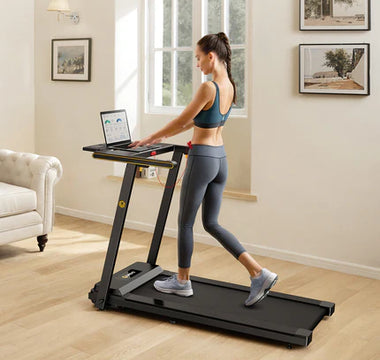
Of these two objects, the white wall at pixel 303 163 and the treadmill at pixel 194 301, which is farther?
the white wall at pixel 303 163

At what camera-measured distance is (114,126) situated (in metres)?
3.68

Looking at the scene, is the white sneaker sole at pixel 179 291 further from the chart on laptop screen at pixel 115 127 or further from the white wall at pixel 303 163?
the white wall at pixel 303 163

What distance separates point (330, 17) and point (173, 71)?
172cm

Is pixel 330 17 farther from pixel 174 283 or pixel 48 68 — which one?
pixel 48 68

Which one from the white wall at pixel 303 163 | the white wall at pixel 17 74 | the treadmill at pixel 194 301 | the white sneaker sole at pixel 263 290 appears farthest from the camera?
the white wall at pixel 17 74

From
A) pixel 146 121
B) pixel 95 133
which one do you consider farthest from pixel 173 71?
pixel 95 133

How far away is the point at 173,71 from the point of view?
5668 millimetres

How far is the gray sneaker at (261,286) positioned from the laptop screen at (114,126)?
112 centimetres

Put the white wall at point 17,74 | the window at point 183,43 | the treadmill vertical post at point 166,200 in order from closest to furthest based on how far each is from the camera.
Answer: the treadmill vertical post at point 166,200 → the window at point 183,43 → the white wall at point 17,74

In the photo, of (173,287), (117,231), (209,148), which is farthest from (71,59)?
(173,287)

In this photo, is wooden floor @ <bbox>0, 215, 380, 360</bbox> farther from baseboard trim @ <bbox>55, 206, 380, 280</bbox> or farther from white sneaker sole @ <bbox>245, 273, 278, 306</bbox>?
white sneaker sole @ <bbox>245, 273, 278, 306</bbox>

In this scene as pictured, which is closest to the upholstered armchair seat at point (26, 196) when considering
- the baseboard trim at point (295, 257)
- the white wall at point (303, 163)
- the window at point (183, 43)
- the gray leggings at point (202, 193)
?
the baseboard trim at point (295, 257)

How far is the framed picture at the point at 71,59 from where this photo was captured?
5.80 meters

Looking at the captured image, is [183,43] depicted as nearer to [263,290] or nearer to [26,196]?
[26,196]
